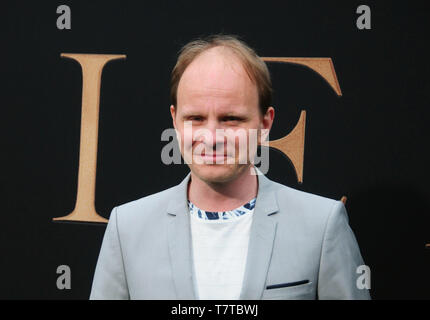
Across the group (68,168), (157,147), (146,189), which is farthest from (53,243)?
(157,147)

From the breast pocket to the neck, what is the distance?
0.92 feet

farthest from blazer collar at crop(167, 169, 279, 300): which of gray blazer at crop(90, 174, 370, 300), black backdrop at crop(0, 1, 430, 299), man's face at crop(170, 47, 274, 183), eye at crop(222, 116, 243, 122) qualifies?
black backdrop at crop(0, 1, 430, 299)

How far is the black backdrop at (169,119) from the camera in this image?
7.11ft

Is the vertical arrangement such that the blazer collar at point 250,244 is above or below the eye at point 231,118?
below

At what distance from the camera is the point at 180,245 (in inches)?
57.4

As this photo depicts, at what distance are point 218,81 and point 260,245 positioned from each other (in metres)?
0.51

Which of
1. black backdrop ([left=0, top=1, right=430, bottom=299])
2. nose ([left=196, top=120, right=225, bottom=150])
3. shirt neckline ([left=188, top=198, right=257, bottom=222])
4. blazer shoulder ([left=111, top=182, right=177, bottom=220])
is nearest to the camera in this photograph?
nose ([left=196, top=120, right=225, bottom=150])

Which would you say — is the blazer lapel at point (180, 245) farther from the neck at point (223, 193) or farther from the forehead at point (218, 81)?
the forehead at point (218, 81)

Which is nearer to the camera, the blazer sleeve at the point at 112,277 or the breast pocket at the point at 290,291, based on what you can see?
the breast pocket at the point at 290,291

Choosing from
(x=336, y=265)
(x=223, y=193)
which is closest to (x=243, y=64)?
(x=223, y=193)

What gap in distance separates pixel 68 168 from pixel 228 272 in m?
1.29

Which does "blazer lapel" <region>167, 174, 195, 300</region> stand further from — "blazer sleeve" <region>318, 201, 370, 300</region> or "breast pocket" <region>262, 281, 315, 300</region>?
"blazer sleeve" <region>318, 201, 370, 300</region>

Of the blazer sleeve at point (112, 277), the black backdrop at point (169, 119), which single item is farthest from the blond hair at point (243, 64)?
the black backdrop at point (169, 119)

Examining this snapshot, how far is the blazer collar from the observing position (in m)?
1.39
